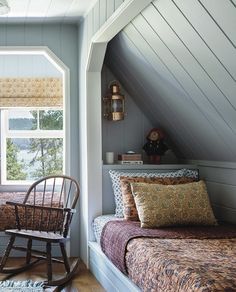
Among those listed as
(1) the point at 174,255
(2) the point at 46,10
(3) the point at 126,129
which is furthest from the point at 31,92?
(1) the point at 174,255

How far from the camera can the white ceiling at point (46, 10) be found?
408cm

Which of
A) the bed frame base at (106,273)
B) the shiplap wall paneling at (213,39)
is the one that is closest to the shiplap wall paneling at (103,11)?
the shiplap wall paneling at (213,39)

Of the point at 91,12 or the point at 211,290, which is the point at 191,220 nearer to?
the point at 211,290

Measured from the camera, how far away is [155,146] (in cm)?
474

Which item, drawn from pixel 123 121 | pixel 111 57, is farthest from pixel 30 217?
pixel 111 57

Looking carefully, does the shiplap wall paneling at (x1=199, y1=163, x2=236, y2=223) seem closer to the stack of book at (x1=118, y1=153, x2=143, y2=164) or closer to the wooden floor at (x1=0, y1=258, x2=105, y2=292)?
the stack of book at (x1=118, y1=153, x2=143, y2=164)

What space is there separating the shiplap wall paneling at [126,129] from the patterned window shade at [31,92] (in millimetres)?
1445

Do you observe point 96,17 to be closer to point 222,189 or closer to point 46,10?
point 46,10

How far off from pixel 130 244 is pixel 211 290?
120 cm

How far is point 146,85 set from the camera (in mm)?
4262

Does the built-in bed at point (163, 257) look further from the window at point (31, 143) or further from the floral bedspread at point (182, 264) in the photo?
the window at point (31, 143)

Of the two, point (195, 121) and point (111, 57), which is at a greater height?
point (111, 57)

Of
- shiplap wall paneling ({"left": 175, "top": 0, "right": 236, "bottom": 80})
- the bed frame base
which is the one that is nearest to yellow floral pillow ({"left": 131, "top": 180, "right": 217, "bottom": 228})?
the bed frame base

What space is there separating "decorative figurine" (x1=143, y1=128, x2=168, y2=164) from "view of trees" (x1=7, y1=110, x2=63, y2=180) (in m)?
1.90
